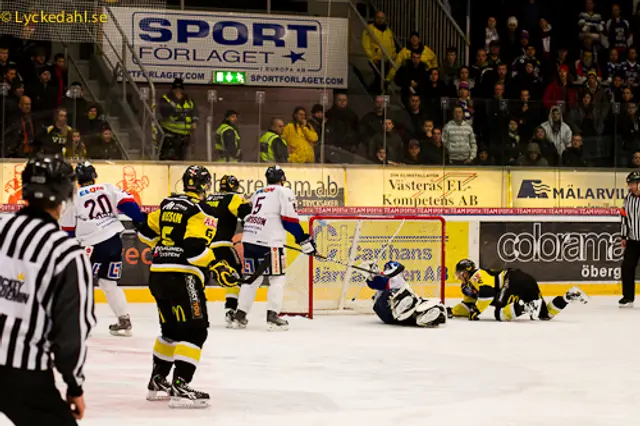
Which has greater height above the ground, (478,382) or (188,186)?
(188,186)

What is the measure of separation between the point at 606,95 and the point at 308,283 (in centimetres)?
543

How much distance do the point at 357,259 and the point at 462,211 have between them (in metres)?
1.80

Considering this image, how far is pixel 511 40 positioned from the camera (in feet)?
53.7

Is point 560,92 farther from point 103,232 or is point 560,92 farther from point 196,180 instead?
point 196,180

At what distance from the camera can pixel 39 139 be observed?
11516mm

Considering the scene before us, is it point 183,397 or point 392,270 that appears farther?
point 392,270

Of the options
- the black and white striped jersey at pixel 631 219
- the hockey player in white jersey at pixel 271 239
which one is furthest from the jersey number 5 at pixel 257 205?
the black and white striped jersey at pixel 631 219

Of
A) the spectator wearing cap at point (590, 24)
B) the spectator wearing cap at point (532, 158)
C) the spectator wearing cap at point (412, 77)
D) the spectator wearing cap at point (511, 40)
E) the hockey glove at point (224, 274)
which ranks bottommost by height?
the hockey glove at point (224, 274)

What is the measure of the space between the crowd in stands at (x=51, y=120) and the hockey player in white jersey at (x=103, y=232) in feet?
7.73

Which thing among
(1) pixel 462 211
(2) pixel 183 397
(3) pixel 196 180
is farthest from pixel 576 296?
(2) pixel 183 397

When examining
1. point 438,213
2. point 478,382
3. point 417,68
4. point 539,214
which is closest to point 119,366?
point 478,382

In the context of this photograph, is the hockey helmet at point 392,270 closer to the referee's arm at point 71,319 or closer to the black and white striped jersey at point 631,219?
the black and white striped jersey at point 631,219

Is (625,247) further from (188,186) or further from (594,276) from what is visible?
(188,186)

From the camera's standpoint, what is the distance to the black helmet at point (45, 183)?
3.49m
